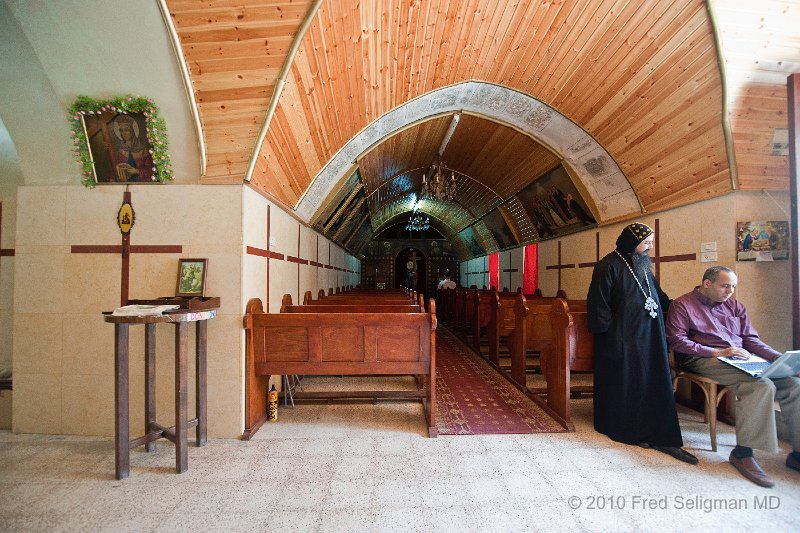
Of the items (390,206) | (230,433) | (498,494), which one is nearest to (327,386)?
(230,433)

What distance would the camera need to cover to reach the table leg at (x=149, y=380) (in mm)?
3133

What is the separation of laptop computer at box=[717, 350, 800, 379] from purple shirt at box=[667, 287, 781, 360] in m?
0.27

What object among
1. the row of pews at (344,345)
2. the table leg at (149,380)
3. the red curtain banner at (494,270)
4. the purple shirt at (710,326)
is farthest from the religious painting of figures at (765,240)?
the red curtain banner at (494,270)

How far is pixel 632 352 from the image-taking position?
10.9 ft

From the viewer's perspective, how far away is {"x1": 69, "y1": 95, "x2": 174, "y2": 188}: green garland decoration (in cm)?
328

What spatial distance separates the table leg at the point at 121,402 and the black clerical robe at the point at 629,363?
147 inches

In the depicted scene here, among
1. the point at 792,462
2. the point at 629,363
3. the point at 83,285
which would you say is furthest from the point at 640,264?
the point at 83,285

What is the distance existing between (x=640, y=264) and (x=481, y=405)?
6.91 feet

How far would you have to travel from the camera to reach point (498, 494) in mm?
2480

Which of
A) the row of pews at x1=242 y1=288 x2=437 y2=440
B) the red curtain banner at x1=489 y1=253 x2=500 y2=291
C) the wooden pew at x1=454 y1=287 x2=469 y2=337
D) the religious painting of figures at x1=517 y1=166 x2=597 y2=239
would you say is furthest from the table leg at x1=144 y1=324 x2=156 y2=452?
the red curtain banner at x1=489 y1=253 x2=500 y2=291

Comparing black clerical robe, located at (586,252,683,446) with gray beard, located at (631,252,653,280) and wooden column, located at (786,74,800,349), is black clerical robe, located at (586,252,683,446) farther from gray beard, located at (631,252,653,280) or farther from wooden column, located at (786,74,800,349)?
wooden column, located at (786,74,800,349)

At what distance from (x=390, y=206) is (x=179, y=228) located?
10.4 meters

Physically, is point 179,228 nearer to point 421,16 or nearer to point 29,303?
point 29,303

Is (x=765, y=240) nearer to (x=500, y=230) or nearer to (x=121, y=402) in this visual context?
(x=121, y=402)
